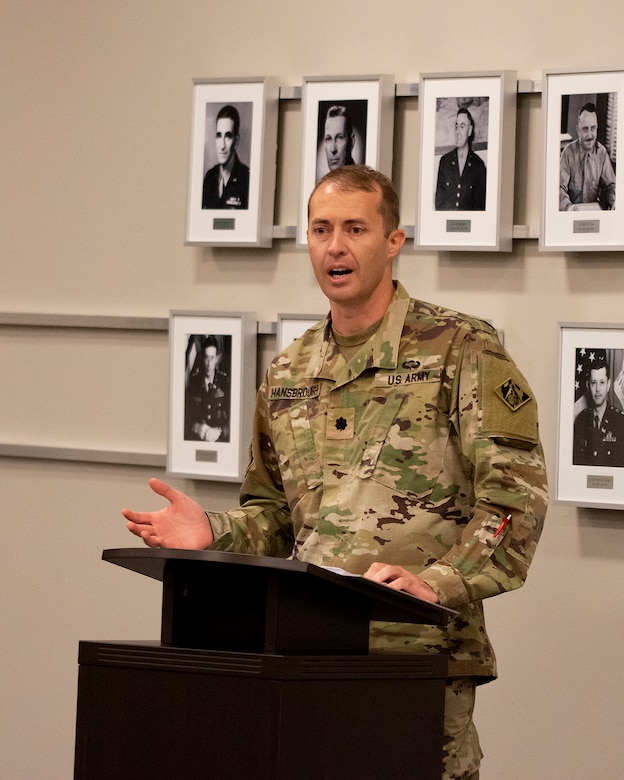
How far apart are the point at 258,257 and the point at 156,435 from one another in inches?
24.9

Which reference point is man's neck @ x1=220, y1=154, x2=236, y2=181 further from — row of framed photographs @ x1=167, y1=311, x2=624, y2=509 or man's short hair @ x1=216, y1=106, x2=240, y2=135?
row of framed photographs @ x1=167, y1=311, x2=624, y2=509

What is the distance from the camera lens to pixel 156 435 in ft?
12.5

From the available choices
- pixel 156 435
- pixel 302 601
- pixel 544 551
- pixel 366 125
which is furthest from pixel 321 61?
pixel 302 601

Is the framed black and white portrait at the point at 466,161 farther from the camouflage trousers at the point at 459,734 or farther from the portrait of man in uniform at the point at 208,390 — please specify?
the camouflage trousers at the point at 459,734

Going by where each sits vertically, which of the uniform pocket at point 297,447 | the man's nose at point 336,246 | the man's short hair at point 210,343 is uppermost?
the man's nose at point 336,246

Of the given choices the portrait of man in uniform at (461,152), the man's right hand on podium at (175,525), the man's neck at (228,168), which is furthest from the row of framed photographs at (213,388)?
the man's right hand on podium at (175,525)

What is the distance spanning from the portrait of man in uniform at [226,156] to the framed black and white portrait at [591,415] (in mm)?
1042

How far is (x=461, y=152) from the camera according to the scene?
3.41m

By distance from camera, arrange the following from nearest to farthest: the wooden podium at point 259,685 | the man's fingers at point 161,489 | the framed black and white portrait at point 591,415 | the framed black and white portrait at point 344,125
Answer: the wooden podium at point 259,685 < the man's fingers at point 161,489 < the framed black and white portrait at point 591,415 < the framed black and white portrait at point 344,125

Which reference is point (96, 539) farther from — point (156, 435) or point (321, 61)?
point (321, 61)

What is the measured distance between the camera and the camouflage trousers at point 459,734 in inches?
85.0

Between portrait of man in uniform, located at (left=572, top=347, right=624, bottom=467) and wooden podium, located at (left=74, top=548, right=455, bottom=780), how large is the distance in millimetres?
1584

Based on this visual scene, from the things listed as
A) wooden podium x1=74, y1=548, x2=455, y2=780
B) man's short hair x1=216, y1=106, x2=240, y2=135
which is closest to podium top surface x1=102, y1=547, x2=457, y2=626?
wooden podium x1=74, y1=548, x2=455, y2=780

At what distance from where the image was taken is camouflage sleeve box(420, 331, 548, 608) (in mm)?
2076
